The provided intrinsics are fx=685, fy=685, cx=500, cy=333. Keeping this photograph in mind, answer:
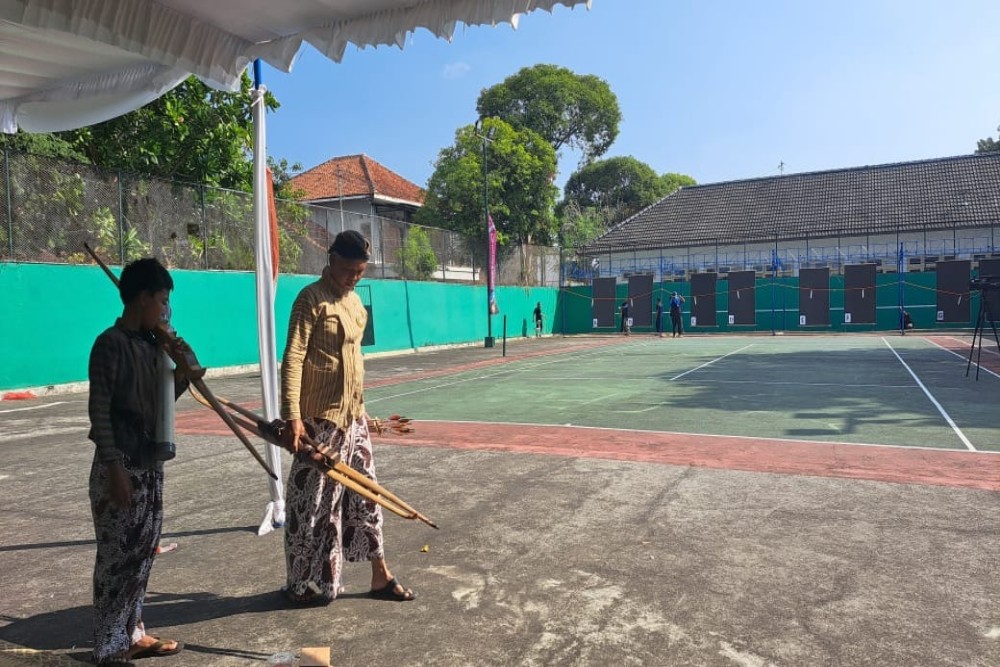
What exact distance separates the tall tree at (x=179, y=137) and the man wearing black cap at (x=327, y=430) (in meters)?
13.7

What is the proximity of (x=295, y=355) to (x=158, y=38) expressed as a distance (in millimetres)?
1984

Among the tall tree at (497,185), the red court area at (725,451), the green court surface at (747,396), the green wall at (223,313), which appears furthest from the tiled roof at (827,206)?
the red court area at (725,451)

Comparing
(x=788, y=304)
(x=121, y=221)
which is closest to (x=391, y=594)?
(x=121, y=221)

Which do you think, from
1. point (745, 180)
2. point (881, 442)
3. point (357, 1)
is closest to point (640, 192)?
point (745, 180)

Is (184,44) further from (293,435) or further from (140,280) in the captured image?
(293,435)

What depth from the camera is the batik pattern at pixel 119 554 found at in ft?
9.77

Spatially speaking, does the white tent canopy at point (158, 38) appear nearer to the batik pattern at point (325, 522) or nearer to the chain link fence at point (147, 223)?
the batik pattern at point (325, 522)

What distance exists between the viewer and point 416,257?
2638 centimetres

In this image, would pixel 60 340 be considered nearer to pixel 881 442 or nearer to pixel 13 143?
pixel 13 143

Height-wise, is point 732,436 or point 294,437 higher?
point 294,437

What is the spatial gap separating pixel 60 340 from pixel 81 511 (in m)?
10.9

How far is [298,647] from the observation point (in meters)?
3.23

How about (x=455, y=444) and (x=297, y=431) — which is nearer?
(x=297, y=431)

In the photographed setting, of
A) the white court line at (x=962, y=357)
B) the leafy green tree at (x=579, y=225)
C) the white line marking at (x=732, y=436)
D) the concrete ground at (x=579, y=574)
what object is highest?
the leafy green tree at (x=579, y=225)
